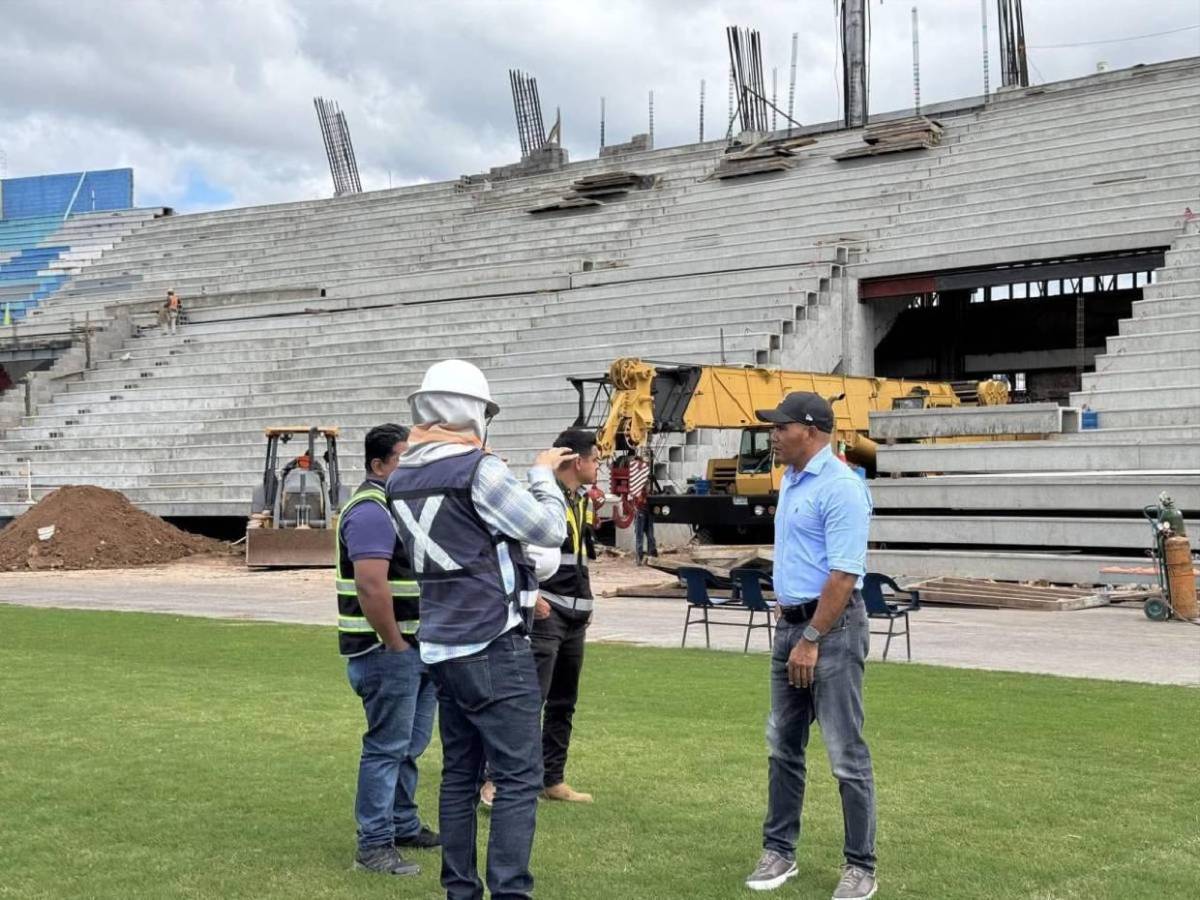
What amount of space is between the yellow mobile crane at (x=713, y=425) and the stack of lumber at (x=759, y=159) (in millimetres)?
17498

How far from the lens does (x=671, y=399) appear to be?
2592 centimetres

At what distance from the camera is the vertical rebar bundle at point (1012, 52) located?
2110 inches

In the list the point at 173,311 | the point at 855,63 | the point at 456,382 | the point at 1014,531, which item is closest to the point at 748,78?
the point at 855,63

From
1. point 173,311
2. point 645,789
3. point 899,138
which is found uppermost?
point 899,138

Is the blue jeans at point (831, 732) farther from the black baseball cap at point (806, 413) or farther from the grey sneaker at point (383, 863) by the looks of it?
the grey sneaker at point (383, 863)

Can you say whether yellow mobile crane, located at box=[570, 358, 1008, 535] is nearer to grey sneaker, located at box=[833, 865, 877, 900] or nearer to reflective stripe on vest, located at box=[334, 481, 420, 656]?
reflective stripe on vest, located at box=[334, 481, 420, 656]

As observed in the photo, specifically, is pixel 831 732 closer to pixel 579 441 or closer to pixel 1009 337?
pixel 579 441

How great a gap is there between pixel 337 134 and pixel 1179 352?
54.0 meters

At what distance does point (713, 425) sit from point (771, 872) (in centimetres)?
2098

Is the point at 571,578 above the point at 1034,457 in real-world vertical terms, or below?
below

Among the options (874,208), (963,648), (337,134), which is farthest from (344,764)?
(337,134)

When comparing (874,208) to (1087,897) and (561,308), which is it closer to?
(561,308)

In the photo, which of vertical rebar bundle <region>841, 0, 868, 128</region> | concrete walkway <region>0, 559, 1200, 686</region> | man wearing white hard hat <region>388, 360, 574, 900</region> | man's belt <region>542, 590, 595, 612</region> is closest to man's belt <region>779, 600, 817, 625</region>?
man wearing white hard hat <region>388, 360, 574, 900</region>

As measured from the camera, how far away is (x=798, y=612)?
536 cm
